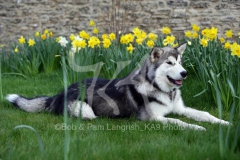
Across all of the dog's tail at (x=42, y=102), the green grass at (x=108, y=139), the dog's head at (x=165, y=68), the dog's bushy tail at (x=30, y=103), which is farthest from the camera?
the dog's bushy tail at (x=30, y=103)

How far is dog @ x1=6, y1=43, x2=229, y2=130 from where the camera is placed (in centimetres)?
419

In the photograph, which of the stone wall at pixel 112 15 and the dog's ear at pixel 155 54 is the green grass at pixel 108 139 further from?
the stone wall at pixel 112 15

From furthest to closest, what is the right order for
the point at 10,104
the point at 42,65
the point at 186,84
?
the point at 42,65
the point at 186,84
the point at 10,104

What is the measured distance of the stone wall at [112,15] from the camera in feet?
34.3

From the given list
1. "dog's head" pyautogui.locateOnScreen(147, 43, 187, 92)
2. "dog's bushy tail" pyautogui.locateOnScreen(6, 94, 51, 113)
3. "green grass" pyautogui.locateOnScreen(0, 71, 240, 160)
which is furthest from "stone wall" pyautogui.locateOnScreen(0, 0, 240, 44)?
"dog's head" pyautogui.locateOnScreen(147, 43, 187, 92)

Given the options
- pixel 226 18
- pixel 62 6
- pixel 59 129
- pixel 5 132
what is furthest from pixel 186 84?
pixel 62 6

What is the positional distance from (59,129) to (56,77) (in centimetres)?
358

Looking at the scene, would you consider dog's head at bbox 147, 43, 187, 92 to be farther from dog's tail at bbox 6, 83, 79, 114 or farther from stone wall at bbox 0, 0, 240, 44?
stone wall at bbox 0, 0, 240, 44

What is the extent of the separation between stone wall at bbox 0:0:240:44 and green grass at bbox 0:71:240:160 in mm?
5954

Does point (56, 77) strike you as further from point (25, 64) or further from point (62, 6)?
point (62, 6)

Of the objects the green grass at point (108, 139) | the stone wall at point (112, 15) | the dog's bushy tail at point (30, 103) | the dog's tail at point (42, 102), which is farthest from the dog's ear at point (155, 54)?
the stone wall at point (112, 15)

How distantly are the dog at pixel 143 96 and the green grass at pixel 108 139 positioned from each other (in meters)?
0.15

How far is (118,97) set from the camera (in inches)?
176

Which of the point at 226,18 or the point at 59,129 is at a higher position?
the point at 226,18
